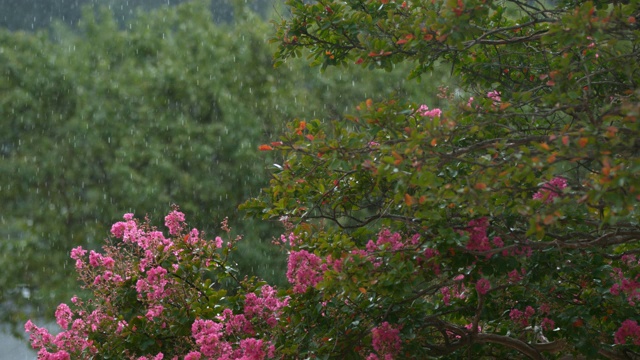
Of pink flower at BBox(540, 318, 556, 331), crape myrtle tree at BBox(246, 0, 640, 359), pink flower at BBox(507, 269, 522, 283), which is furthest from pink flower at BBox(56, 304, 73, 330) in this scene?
pink flower at BBox(540, 318, 556, 331)

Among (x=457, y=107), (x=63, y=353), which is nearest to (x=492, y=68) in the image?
(x=457, y=107)

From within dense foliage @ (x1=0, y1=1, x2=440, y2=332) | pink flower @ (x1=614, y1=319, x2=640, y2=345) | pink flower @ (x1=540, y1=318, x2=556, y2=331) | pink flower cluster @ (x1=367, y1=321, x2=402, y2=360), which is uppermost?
dense foliage @ (x1=0, y1=1, x2=440, y2=332)

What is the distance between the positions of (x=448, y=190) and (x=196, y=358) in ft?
6.62

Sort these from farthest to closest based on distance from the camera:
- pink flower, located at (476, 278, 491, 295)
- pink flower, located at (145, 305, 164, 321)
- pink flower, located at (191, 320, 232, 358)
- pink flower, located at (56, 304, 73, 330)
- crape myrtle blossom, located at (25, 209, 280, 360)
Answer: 1. pink flower, located at (56, 304, 73, 330)
2. pink flower, located at (145, 305, 164, 321)
3. crape myrtle blossom, located at (25, 209, 280, 360)
4. pink flower, located at (191, 320, 232, 358)
5. pink flower, located at (476, 278, 491, 295)

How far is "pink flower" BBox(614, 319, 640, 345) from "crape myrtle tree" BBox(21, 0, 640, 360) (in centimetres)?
1

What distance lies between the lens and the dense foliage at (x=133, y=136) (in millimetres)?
11539

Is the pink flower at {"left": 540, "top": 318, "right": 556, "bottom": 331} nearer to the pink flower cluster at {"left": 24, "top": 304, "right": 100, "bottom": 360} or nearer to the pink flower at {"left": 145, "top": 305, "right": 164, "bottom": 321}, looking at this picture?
the pink flower at {"left": 145, "top": 305, "right": 164, "bottom": 321}

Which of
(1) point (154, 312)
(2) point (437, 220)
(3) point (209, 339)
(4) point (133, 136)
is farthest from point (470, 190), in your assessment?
(4) point (133, 136)

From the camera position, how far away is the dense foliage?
11539 millimetres

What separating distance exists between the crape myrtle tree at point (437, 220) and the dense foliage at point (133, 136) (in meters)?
5.67

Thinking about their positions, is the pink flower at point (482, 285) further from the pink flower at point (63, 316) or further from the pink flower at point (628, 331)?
the pink flower at point (63, 316)

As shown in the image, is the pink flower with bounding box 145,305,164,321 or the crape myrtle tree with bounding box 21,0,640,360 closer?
the crape myrtle tree with bounding box 21,0,640,360

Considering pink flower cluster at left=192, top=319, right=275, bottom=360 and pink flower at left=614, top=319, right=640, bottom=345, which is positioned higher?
pink flower cluster at left=192, top=319, right=275, bottom=360

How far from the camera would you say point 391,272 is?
407 cm
